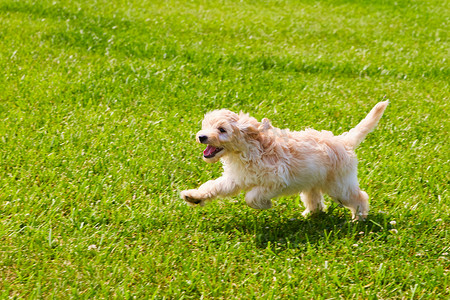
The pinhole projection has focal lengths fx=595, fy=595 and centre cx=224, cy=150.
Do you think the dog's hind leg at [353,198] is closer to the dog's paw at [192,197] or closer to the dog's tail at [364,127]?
the dog's tail at [364,127]

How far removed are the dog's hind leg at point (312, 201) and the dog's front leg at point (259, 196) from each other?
46 centimetres

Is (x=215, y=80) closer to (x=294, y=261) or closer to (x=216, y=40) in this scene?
(x=216, y=40)

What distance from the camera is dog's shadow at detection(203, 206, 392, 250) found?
4.19 m

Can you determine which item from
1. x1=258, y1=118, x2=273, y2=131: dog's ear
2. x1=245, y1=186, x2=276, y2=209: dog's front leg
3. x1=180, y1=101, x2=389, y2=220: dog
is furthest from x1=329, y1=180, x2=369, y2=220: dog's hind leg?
x1=258, y1=118, x2=273, y2=131: dog's ear

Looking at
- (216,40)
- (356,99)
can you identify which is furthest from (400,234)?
(216,40)

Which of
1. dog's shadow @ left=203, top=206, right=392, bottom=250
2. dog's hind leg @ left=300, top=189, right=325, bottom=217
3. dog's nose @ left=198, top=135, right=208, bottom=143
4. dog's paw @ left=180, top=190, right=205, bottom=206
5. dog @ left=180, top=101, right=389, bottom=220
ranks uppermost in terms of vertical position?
dog's nose @ left=198, top=135, right=208, bottom=143

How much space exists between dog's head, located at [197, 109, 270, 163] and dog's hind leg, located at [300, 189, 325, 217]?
676mm

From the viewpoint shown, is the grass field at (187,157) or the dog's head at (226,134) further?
the dog's head at (226,134)

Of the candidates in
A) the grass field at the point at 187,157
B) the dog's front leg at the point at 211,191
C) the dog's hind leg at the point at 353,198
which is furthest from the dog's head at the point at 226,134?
the dog's hind leg at the point at 353,198

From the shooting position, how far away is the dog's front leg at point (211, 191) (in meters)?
4.18

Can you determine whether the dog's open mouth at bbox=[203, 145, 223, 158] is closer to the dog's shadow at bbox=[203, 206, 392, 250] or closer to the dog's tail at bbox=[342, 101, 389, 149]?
the dog's shadow at bbox=[203, 206, 392, 250]

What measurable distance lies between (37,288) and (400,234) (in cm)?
247

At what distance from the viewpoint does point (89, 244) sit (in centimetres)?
394

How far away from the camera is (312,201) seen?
4539 millimetres
